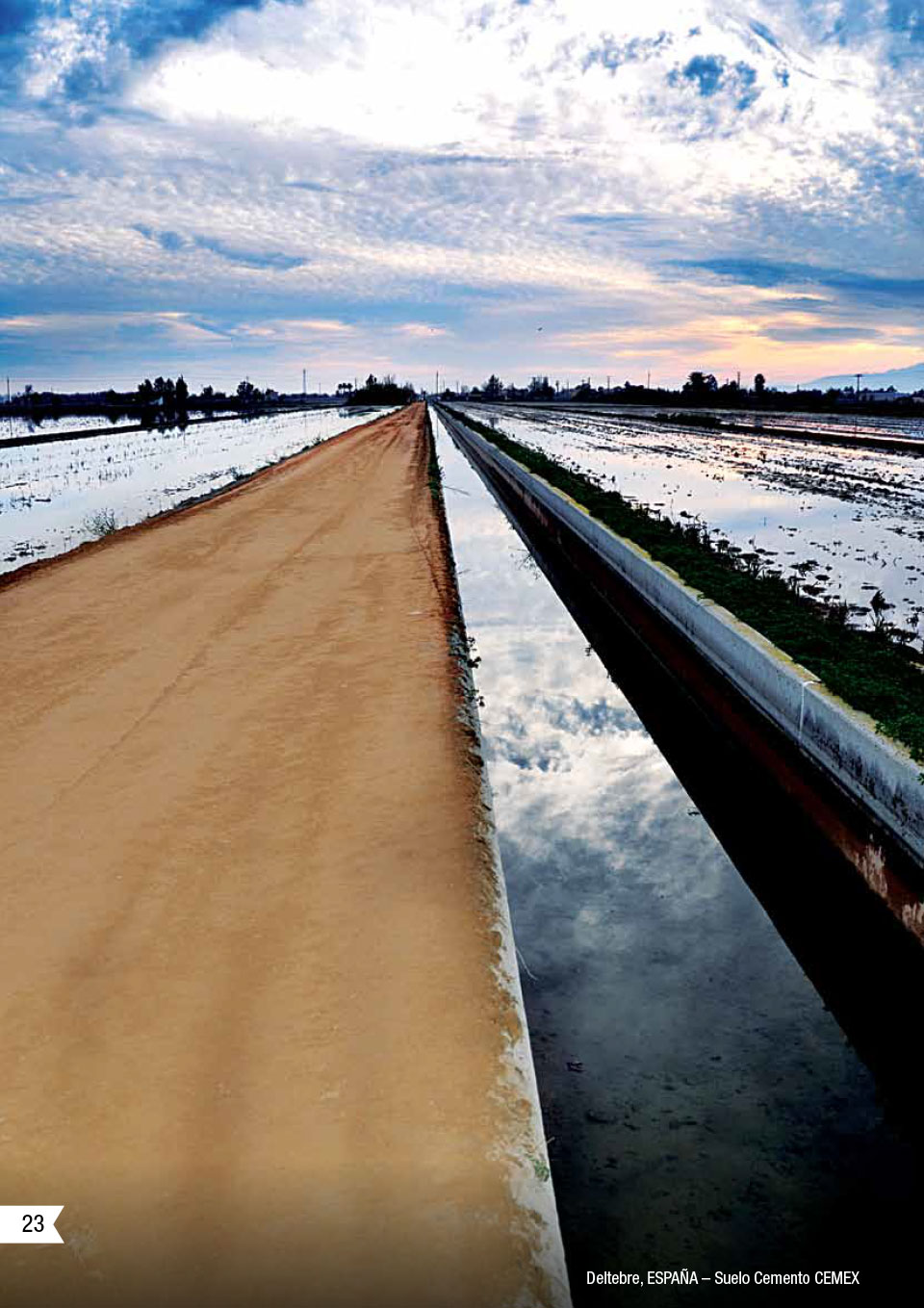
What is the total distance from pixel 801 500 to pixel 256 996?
74.6ft

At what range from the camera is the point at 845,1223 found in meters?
3.84

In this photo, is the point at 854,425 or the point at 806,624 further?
the point at 854,425

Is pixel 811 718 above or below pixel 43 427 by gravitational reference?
below

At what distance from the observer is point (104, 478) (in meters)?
34.0

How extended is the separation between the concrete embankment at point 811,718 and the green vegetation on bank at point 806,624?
151 millimetres

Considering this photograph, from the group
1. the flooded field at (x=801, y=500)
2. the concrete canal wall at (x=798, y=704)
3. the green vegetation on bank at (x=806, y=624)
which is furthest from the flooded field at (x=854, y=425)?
the concrete canal wall at (x=798, y=704)

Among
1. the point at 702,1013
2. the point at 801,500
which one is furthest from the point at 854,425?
the point at 702,1013

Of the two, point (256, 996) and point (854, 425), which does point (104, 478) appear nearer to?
point (256, 996)

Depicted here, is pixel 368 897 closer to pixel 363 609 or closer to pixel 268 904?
pixel 268 904

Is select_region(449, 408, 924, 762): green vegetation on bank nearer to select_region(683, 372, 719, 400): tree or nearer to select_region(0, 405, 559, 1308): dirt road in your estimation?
select_region(0, 405, 559, 1308): dirt road

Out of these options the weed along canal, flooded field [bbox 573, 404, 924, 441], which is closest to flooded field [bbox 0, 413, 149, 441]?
flooded field [bbox 573, 404, 924, 441]

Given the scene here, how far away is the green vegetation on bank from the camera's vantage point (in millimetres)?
7195

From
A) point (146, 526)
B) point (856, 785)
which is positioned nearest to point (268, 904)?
point (856, 785)

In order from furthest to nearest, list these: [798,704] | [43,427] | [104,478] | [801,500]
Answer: [43,427] → [104,478] → [801,500] → [798,704]
